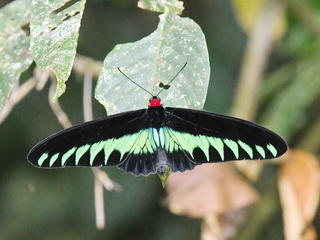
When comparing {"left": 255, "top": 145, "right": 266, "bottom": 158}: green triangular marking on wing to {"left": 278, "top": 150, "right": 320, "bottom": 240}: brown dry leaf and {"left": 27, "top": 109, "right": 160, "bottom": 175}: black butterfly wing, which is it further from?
{"left": 278, "top": 150, "right": 320, "bottom": 240}: brown dry leaf

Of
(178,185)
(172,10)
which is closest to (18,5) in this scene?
(172,10)

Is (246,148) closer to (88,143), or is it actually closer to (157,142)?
(157,142)

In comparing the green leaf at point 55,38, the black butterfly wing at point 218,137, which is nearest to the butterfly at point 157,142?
the black butterfly wing at point 218,137

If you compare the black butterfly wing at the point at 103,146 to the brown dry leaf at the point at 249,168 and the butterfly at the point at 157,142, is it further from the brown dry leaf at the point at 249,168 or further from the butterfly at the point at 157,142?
the brown dry leaf at the point at 249,168

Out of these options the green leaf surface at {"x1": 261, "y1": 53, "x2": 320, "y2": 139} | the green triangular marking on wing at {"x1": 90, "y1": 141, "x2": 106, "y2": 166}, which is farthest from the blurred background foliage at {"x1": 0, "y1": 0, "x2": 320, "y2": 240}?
the green triangular marking on wing at {"x1": 90, "y1": 141, "x2": 106, "y2": 166}

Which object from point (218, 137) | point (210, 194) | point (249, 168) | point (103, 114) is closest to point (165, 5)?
point (218, 137)
